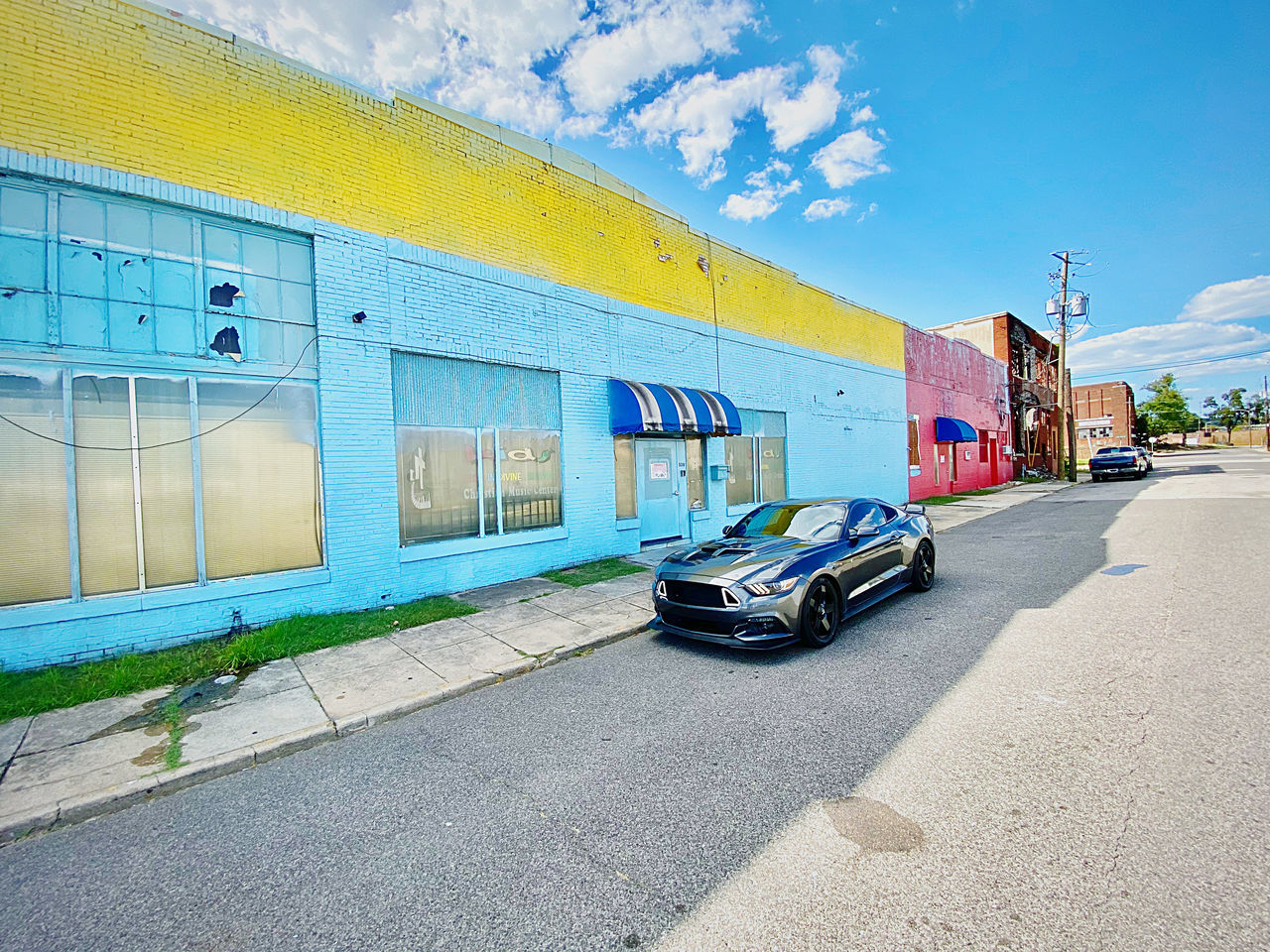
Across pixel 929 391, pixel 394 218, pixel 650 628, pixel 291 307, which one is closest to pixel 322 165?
pixel 394 218

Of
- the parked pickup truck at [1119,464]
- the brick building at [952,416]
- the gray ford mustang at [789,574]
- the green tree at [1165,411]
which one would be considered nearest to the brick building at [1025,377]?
the brick building at [952,416]

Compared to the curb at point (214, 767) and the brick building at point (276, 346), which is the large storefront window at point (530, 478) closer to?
the brick building at point (276, 346)

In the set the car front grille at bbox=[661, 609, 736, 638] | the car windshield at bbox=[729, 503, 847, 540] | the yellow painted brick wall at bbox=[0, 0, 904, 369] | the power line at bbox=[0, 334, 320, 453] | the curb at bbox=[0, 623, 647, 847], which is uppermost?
the yellow painted brick wall at bbox=[0, 0, 904, 369]

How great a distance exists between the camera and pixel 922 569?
7605mm

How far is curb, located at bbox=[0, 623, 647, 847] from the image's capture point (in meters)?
3.27

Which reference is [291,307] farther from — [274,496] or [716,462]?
[716,462]

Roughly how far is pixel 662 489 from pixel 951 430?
16884 mm

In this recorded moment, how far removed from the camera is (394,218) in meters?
Answer: 7.85

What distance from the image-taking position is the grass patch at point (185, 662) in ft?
15.8

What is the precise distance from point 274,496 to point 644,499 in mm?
6403

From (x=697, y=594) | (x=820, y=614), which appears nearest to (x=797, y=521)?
(x=820, y=614)

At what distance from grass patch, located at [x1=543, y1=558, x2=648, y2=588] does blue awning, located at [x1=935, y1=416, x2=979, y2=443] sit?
1807 centimetres

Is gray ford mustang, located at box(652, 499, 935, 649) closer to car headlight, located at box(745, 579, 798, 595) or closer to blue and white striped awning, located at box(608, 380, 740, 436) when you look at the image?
car headlight, located at box(745, 579, 798, 595)

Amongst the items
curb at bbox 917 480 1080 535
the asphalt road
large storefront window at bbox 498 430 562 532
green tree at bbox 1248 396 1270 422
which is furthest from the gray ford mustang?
green tree at bbox 1248 396 1270 422
